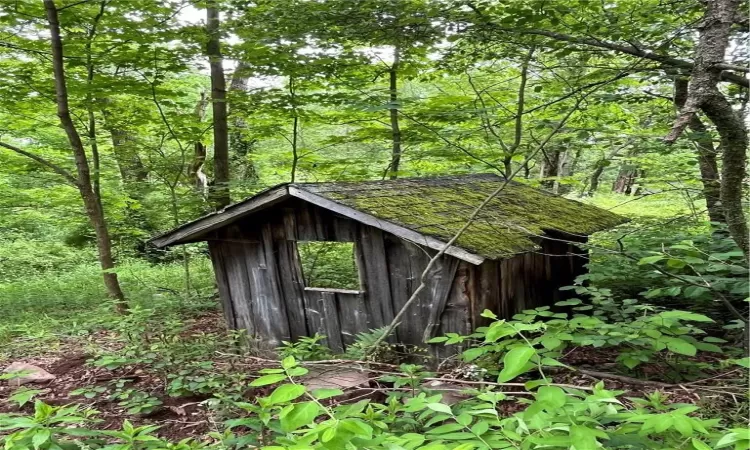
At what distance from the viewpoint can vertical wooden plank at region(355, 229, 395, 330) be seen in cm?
625

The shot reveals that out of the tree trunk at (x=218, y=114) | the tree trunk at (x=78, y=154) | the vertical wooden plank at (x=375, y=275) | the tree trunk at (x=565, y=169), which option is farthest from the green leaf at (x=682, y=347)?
the tree trunk at (x=565, y=169)

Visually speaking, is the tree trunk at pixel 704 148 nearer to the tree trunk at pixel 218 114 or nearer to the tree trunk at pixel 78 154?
the tree trunk at pixel 218 114

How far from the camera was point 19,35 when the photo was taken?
25.5 feet

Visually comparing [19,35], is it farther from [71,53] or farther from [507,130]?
[507,130]

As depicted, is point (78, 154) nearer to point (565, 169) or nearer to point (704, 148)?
point (704, 148)

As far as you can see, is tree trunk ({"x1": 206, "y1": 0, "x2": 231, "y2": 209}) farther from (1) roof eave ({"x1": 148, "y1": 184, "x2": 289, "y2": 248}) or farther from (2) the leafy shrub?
(2) the leafy shrub

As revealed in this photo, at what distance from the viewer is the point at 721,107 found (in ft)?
10.5

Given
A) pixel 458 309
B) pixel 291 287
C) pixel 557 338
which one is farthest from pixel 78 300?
pixel 557 338

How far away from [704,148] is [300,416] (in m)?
4.92

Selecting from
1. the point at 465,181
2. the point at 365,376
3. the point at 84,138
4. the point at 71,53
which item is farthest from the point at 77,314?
the point at 465,181

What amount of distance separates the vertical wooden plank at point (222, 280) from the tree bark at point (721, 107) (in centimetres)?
643

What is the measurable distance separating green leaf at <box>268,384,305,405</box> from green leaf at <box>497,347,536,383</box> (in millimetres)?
765

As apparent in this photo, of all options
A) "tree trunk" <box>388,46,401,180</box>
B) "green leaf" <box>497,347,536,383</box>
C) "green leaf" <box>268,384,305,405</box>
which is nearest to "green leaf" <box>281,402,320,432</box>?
"green leaf" <box>268,384,305,405</box>

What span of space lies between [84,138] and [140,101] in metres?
2.00
